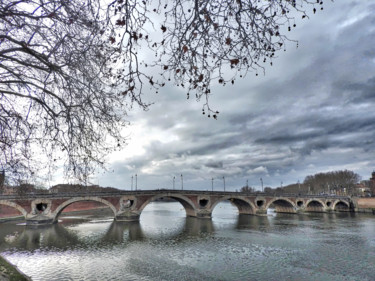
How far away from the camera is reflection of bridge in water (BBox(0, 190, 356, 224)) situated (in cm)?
4228

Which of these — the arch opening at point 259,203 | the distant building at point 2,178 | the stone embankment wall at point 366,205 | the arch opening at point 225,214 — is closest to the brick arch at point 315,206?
the stone embankment wall at point 366,205

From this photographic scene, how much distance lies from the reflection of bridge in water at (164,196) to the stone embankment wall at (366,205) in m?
2.33

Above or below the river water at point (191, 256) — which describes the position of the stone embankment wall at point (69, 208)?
above

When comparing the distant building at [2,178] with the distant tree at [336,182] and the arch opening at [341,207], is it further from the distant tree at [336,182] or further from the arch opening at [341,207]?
the distant tree at [336,182]

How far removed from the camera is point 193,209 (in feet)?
189

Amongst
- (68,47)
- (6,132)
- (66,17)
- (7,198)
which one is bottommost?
(7,198)

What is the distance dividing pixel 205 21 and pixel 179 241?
28.9 metres

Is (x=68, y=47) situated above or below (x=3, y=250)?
above

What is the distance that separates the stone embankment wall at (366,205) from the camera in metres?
69.1

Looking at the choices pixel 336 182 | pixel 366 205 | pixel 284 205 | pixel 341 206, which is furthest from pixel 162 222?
pixel 336 182

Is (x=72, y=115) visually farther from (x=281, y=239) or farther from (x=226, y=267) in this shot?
(x=281, y=239)

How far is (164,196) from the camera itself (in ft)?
179

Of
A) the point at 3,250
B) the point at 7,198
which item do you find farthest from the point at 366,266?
the point at 7,198

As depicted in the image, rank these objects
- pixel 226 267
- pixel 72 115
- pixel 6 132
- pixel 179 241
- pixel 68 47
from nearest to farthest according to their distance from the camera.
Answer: pixel 68 47 → pixel 72 115 → pixel 6 132 → pixel 226 267 → pixel 179 241
